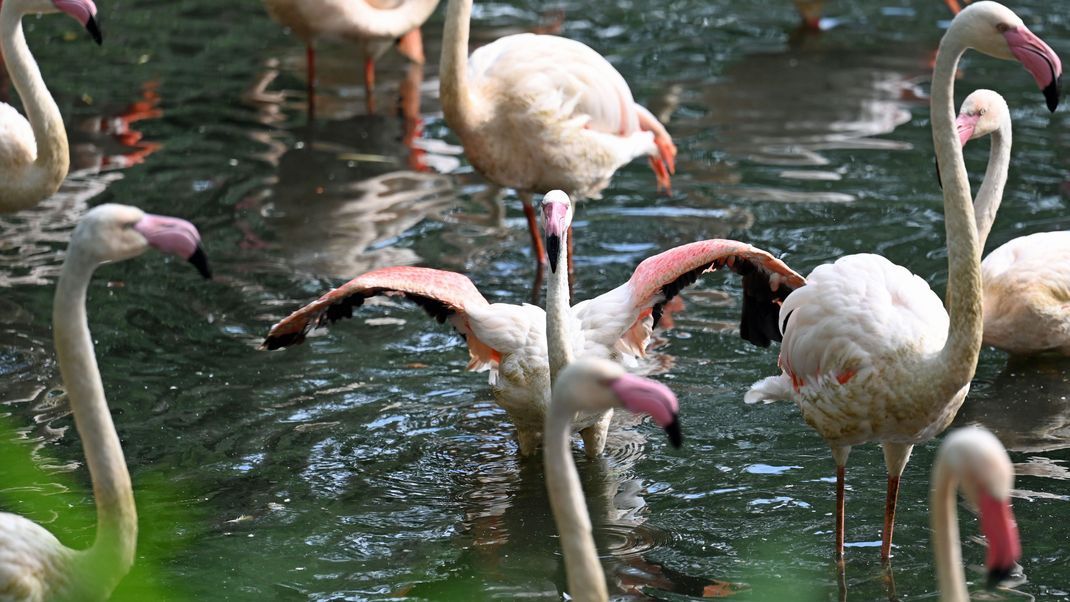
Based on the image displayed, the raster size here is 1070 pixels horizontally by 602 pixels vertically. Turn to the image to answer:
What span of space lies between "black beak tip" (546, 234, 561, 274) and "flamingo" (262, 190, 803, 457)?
0.42 feet

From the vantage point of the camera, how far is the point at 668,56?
1117 cm

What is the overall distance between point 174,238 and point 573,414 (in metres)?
1.02

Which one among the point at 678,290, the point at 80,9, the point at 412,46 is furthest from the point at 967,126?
Result: the point at 412,46

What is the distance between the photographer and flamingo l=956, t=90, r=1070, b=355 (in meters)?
5.56

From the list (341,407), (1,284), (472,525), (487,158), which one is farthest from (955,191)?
(1,284)

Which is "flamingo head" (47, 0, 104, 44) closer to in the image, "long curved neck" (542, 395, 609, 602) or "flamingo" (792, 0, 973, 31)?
"long curved neck" (542, 395, 609, 602)

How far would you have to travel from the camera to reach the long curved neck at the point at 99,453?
335cm

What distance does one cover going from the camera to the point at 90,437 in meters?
3.41

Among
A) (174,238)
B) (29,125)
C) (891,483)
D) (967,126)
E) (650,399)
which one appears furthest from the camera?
(29,125)

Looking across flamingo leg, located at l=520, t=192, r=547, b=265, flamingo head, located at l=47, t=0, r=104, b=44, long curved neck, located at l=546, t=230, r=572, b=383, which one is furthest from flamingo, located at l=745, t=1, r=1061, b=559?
flamingo head, located at l=47, t=0, r=104, b=44

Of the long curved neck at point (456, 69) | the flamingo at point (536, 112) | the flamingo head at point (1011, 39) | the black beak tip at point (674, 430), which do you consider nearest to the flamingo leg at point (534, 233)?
the flamingo at point (536, 112)

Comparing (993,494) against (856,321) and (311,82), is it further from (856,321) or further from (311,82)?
(311,82)

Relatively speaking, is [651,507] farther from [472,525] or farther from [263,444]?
[263,444]

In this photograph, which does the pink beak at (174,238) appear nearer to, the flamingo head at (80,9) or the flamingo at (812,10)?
the flamingo head at (80,9)
